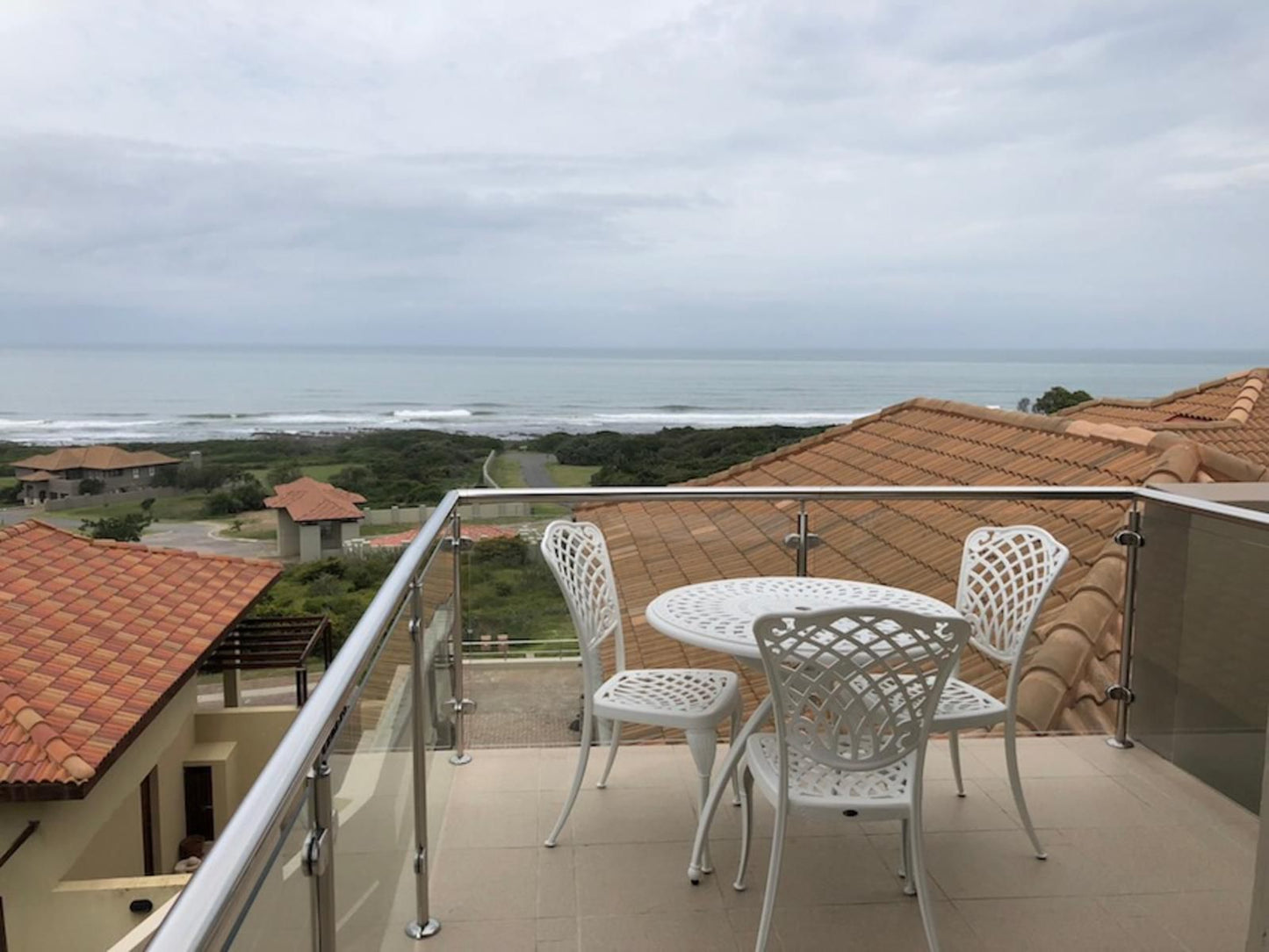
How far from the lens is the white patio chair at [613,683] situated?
316cm

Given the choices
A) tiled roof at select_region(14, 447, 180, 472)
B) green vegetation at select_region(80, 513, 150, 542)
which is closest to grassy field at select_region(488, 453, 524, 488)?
green vegetation at select_region(80, 513, 150, 542)

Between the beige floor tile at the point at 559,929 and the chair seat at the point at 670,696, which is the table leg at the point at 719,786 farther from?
the beige floor tile at the point at 559,929

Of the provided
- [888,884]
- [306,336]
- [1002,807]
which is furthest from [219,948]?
[306,336]

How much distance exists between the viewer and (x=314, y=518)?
30859mm

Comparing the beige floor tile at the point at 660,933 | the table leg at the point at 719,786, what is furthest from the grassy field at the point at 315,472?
the beige floor tile at the point at 660,933

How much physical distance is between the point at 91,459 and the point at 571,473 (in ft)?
55.0

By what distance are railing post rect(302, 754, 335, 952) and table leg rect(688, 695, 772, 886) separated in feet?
5.43

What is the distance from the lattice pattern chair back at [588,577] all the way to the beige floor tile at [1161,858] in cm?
164

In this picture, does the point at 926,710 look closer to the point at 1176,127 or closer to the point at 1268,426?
the point at 1268,426

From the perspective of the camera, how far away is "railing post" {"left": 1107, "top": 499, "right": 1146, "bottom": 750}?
13.8 ft

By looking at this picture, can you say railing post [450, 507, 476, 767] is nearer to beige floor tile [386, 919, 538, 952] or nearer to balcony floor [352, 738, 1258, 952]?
balcony floor [352, 738, 1258, 952]

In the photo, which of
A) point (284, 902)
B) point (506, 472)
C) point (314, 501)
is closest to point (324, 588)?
point (314, 501)

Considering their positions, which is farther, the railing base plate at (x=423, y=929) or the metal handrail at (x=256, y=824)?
the railing base plate at (x=423, y=929)

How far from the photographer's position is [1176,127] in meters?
25.2
